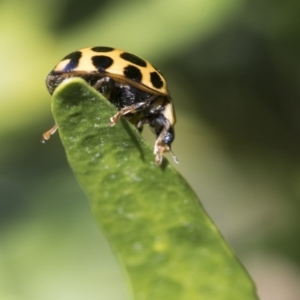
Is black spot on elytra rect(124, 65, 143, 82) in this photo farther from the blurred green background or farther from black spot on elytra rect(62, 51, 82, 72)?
A: the blurred green background

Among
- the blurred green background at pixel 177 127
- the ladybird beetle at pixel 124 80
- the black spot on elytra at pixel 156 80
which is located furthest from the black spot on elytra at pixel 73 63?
the blurred green background at pixel 177 127

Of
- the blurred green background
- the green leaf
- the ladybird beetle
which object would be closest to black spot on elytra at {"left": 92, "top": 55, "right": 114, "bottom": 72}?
the ladybird beetle

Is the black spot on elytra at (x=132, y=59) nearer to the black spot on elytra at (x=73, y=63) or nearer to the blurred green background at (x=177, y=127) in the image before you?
the black spot on elytra at (x=73, y=63)

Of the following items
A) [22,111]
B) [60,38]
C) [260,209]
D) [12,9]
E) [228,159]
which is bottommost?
[260,209]

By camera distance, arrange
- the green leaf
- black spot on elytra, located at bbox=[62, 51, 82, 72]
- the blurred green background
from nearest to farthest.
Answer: the green leaf < black spot on elytra, located at bbox=[62, 51, 82, 72] < the blurred green background

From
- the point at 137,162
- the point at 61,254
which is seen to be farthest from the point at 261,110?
the point at 137,162

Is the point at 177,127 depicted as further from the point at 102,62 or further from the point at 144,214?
the point at 144,214

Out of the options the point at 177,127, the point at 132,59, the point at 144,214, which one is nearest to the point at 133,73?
the point at 132,59

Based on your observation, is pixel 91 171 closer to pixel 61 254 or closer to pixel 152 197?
pixel 152 197
